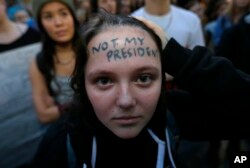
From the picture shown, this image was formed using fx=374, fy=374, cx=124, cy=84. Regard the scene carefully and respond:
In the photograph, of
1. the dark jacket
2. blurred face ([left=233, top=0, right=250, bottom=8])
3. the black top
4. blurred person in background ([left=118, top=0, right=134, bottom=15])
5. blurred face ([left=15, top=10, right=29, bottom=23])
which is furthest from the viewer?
blurred person in background ([left=118, top=0, right=134, bottom=15])

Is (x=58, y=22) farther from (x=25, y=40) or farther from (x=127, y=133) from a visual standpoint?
(x=127, y=133)

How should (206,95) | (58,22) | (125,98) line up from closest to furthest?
(125,98)
(206,95)
(58,22)

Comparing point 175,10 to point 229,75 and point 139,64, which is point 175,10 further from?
point 139,64

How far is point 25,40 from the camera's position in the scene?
2.55 m

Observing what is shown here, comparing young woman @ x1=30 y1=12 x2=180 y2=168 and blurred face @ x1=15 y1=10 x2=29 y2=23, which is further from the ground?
young woman @ x1=30 y1=12 x2=180 y2=168

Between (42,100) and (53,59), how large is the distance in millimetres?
258

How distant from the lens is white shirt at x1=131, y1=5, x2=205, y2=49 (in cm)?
267

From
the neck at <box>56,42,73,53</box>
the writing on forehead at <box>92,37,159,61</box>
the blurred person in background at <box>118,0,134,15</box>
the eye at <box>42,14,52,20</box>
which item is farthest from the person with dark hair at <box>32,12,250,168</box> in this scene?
the blurred person in background at <box>118,0,134,15</box>

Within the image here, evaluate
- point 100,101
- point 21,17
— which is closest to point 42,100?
point 100,101

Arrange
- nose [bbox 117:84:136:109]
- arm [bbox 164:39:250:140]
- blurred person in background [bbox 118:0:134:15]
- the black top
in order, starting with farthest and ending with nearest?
blurred person in background [bbox 118:0:134:15], the black top, arm [bbox 164:39:250:140], nose [bbox 117:84:136:109]

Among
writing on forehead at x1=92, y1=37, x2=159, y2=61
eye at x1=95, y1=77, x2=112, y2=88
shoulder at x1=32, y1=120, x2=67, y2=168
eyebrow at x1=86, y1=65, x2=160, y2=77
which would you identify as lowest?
shoulder at x1=32, y1=120, x2=67, y2=168

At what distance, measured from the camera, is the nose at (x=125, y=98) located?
108 centimetres

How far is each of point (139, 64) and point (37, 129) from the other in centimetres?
124

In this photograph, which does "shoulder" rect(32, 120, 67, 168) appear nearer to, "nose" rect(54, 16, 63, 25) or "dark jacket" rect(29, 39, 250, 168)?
"dark jacket" rect(29, 39, 250, 168)
